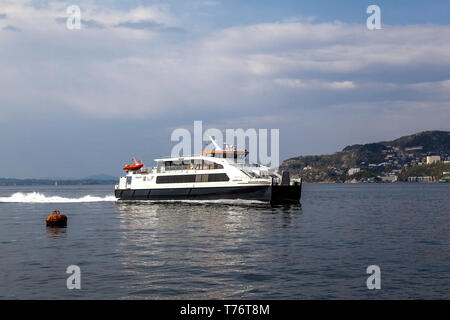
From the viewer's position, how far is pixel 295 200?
58094mm

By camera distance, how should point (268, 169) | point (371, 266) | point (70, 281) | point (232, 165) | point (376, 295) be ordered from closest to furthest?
point (376, 295) < point (70, 281) < point (371, 266) < point (232, 165) < point (268, 169)

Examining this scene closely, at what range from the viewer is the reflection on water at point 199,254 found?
53.3 feet

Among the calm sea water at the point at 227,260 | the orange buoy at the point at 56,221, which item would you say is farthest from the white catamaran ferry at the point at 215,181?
the orange buoy at the point at 56,221

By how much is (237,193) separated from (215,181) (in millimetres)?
3805

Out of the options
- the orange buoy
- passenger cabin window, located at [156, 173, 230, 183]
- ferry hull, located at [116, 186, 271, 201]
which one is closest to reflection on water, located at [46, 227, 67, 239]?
the orange buoy

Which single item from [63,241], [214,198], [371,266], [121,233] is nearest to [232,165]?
[214,198]

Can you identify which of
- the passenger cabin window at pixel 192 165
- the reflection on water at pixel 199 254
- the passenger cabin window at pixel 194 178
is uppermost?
the passenger cabin window at pixel 192 165

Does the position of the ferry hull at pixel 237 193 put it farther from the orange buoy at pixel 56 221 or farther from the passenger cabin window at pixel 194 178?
the orange buoy at pixel 56 221

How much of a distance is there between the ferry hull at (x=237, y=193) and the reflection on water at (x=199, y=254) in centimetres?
1238

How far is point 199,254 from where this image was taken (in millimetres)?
22703

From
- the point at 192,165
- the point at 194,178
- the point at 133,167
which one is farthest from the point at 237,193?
the point at 133,167

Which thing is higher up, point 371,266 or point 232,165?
point 232,165
